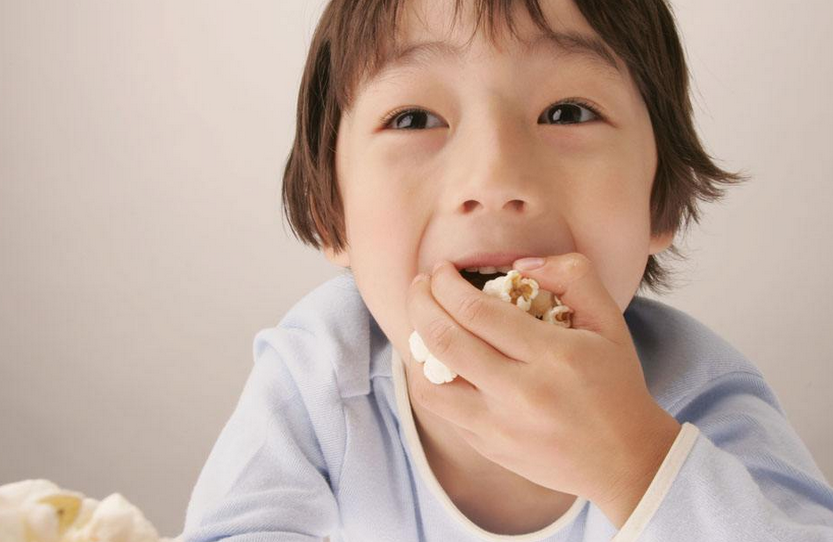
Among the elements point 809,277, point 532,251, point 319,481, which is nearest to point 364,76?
point 532,251

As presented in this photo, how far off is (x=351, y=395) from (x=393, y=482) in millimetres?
90

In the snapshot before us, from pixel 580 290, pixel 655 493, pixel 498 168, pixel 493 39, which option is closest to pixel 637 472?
pixel 655 493

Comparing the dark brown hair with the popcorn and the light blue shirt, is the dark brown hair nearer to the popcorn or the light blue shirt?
the light blue shirt

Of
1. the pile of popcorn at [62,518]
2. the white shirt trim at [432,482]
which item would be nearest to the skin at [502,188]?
the white shirt trim at [432,482]

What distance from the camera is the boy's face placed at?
78 centimetres

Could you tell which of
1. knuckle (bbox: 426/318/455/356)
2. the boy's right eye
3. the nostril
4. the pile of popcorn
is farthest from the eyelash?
the pile of popcorn

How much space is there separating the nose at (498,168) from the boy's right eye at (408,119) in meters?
0.06

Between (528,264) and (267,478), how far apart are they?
32 centimetres

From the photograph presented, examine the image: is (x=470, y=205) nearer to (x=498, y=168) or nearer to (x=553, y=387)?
(x=498, y=168)

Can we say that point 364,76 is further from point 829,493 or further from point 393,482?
point 829,493

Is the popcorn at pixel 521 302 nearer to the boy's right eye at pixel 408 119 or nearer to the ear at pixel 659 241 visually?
the boy's right eye at pixel 408 119

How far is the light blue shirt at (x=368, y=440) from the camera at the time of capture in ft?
2.86

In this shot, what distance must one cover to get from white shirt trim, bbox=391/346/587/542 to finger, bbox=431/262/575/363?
28 cm

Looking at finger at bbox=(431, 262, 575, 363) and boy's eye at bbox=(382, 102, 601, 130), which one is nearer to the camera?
finger at bbox=(431, 262, 575, 363)
